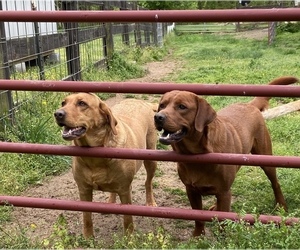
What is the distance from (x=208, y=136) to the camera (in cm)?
389

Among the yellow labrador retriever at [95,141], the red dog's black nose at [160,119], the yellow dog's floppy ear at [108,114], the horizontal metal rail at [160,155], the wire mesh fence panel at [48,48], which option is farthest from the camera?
the wire mesh fence panel at [48,48]

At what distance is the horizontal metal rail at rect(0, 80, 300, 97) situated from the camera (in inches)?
123

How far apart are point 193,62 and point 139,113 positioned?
12638mm

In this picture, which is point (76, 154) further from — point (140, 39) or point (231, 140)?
point (140, 39)

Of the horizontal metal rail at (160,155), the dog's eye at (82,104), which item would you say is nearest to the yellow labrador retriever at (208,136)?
the horizontal metal rail at (160,155)

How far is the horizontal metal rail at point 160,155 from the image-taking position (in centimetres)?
314

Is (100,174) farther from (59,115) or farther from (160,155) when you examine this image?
(160,155)

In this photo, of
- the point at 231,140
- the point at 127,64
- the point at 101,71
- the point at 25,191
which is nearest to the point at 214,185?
the point at 231,140

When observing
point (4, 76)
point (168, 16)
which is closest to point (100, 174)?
point (168, 16)

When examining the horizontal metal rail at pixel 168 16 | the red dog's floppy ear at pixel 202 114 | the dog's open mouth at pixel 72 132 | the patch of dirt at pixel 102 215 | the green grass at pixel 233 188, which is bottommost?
the patch of dirt at pixel 102 215

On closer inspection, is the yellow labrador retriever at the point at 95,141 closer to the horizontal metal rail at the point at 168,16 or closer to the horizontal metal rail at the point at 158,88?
the horizontal metal rail at the point at 158,88

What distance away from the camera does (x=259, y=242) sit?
2928 mm

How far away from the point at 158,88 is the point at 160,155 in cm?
46

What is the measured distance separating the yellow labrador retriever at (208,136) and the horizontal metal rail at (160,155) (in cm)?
17
